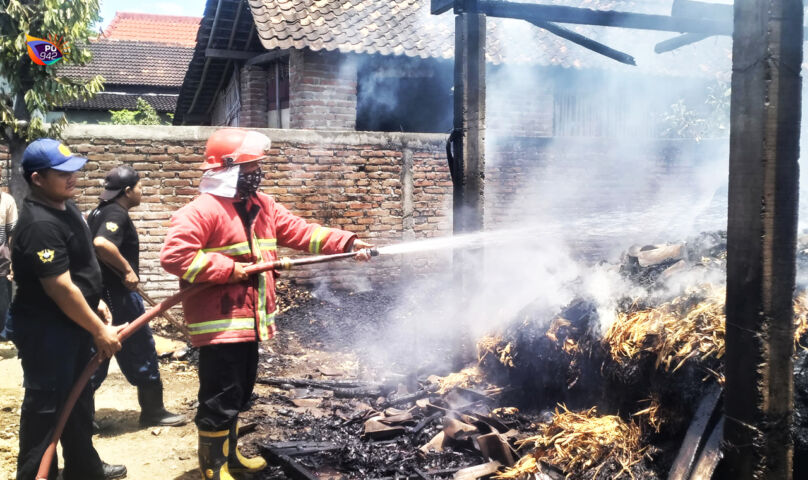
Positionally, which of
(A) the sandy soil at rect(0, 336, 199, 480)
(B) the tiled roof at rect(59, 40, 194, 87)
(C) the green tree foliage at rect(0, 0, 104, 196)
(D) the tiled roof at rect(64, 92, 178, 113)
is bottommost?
(A) the sandy soil at rect(0, 336, 199, 480)

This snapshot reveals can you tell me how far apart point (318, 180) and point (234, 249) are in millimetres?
5373

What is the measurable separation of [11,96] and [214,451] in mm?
6756

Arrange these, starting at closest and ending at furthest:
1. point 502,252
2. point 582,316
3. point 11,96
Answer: point 582,316 < point 11,96 < point 502,252

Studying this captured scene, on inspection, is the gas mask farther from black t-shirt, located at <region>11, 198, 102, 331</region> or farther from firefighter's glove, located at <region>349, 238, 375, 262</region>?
black t-shirt, located at <region>11, 198, 102, 331</region>

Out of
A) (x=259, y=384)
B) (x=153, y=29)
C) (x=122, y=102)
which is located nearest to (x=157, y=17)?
(x=153, y=29)

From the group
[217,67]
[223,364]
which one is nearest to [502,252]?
[223,364]

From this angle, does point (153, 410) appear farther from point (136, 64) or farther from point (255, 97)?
point (136, 64)

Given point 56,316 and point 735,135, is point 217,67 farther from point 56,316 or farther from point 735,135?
point 735,135

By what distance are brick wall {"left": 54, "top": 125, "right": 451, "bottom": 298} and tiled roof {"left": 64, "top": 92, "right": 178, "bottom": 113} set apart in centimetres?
1933

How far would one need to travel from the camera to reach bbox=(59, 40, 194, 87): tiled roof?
2817 cm

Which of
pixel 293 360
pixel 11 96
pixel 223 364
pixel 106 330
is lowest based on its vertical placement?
pixel 293 360

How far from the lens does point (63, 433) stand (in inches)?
158

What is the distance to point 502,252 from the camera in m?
8.93

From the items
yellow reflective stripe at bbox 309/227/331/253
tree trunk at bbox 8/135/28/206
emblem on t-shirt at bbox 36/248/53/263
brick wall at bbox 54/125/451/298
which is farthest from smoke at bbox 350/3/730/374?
tree trunk at bbox 8/135/28/206
